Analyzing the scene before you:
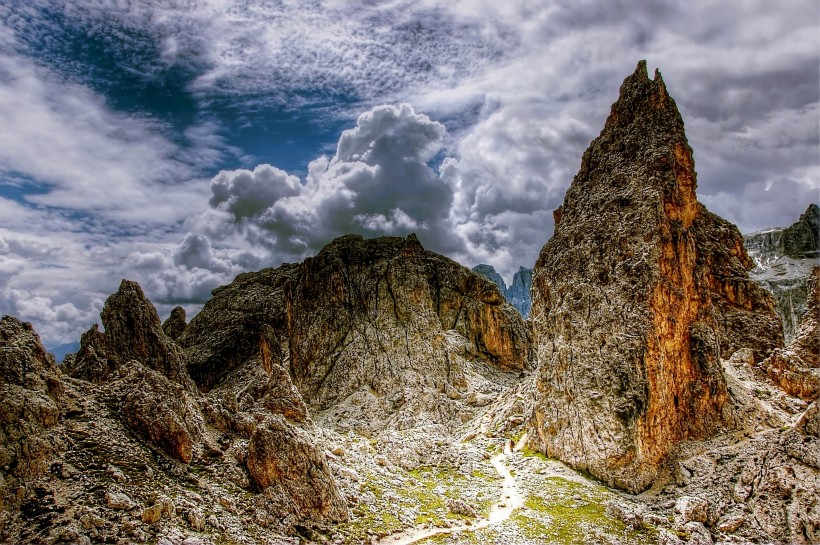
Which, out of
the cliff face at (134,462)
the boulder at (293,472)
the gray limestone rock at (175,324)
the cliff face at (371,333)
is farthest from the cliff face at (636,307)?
the gray limestone rock at (175,324)

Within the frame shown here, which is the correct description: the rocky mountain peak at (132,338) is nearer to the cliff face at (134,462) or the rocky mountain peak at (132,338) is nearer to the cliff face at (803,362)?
the cliff face at (134,462)

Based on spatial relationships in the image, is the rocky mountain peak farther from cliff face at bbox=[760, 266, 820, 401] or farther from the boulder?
cliff face at bbox=[760, 266, 820, 401]

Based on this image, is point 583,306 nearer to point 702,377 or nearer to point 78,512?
point 702,377

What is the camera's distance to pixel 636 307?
259 ft

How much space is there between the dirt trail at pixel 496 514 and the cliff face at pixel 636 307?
23.5ft

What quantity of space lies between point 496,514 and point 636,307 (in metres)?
35.9

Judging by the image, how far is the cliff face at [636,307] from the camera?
75.9 metres

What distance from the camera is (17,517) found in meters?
32.5

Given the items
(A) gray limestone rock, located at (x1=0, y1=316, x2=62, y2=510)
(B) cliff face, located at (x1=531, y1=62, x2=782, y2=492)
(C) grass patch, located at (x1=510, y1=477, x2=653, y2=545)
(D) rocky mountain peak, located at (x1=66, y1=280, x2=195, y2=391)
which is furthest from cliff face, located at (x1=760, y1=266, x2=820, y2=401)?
(D) rocky mountain peak, located at (x1=66, y1=280, x2=195, y2=391)

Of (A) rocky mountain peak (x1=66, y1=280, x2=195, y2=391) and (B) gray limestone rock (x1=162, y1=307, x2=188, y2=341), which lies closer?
(A) rocky mountain peak (x1=66, y1=280, x2=195, y2=391)

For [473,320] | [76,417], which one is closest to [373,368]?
[473,320]

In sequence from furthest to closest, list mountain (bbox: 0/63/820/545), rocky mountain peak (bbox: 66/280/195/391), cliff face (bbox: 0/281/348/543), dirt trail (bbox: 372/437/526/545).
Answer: rocky mountain peak (bbox: 66/280/195/391) < dirt trail (bbox: 372/437/526/545) < mountain (bbox: 0/63/820/545) < cliff face (bbox: 0/281/348/543)

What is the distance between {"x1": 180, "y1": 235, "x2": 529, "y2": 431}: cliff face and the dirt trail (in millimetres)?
26589

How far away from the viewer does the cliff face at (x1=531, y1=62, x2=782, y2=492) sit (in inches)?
2987
